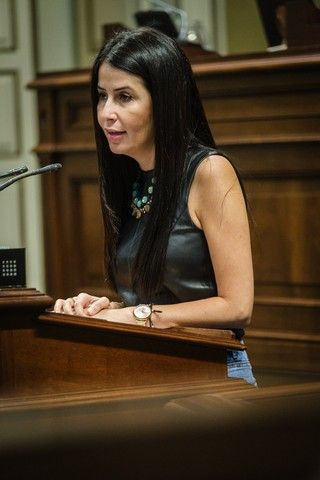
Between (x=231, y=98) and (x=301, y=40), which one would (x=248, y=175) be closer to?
(x=231, y=98)

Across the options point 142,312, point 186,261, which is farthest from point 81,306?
point 186,261

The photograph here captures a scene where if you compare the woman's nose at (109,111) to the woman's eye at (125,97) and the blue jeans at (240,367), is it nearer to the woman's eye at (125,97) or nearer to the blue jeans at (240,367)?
the woman's eye at (125,97)

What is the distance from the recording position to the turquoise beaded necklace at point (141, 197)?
1.76 metres

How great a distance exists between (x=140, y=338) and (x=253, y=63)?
2297 mm

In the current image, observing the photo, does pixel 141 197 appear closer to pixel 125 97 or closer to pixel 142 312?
pixel 125 97

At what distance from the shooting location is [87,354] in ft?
3.73

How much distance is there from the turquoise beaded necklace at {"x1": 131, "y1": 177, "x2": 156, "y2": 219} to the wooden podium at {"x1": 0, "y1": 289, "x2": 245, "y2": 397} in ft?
2.03

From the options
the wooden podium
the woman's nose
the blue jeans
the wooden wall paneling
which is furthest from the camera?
the wooden wall paneling

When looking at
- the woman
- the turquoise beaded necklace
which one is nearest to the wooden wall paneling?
the turquoise beaded necklace

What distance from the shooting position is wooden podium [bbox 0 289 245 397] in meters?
1.13

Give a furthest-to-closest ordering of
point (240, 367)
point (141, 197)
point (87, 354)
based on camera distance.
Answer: point (141, 197)
point (240, 367)
point (87, 354)

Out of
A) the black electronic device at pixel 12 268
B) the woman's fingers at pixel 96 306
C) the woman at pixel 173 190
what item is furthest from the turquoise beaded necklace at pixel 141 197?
the black electronic device at pixel 12 268

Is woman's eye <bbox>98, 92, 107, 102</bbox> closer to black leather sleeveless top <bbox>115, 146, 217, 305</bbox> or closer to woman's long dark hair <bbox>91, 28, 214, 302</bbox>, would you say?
woman's long dark hair <bbox>91, 28, 214, 302</bbox>

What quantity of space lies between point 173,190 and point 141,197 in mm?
140
